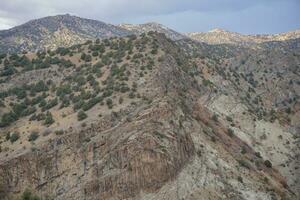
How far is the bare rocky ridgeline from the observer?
5216 centimetres

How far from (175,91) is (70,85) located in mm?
17504

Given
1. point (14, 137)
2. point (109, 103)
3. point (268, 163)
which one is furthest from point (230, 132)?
point (14, 137)

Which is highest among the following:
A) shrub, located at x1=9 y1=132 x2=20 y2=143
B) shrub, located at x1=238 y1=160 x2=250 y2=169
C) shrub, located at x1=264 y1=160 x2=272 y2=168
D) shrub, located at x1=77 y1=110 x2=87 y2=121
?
shrub, located at x1=77 y1=110 x2=87 y2=121

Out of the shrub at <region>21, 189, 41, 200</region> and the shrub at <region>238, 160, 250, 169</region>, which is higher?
the shrub at <region>21, 189, 41, 200</region>

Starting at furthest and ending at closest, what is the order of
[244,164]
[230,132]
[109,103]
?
[230,132] < [109,103] < [244,164]

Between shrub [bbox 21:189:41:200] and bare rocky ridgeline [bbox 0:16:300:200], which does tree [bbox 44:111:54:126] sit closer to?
bare rocky ridgeline [bbox 0:16:300:200]

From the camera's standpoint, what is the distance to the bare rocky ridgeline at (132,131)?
5216cm

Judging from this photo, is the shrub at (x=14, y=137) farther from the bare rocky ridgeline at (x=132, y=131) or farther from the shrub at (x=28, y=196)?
the shrub at (x=28, y=196)

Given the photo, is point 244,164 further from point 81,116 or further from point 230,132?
point 81,116

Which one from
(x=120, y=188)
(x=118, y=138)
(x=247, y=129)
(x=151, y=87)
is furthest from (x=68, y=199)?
(x=247, y=129)

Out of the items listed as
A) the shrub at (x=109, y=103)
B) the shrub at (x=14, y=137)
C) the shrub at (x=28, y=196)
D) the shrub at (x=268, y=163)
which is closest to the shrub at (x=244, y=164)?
the shrub at (x=268, y=163)

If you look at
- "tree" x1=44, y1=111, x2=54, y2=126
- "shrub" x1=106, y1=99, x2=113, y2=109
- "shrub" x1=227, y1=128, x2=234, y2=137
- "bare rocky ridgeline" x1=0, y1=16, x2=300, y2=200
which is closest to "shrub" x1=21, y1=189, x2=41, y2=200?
"bare rocky ridgeline" x1=0, y1=16, x2=300, y2=200

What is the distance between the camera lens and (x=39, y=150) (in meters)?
54.9

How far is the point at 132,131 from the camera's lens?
55.3m
